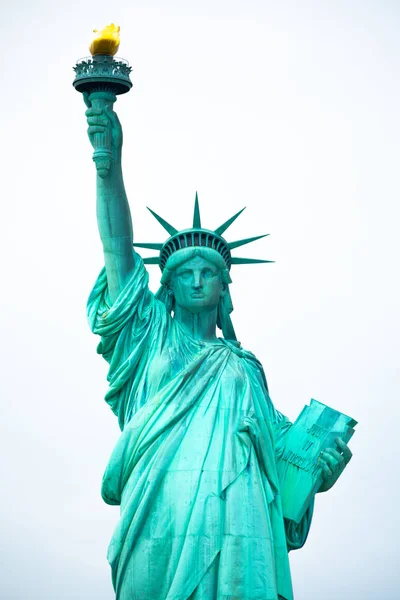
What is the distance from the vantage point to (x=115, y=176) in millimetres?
25891

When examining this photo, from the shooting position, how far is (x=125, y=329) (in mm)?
26203

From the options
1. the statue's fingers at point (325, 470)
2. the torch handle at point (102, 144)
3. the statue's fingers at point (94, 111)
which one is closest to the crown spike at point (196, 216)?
the torch handle at point (102, 144)

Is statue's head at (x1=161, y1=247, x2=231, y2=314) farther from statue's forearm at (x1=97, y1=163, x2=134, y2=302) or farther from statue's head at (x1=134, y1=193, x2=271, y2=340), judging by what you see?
statue's forearm at (x1=97, y1=163, x2=134, y2=302)

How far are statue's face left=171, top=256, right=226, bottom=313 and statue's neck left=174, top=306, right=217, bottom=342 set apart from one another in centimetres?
9

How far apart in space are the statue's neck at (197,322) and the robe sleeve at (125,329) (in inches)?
12.2

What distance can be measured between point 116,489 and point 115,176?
378 centimetres

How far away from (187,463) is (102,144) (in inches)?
158

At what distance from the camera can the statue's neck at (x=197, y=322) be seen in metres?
26.6

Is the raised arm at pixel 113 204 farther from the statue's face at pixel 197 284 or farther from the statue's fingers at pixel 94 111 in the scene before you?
the statue's face at pixel 197 284

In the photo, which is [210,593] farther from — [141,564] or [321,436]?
[321,436]

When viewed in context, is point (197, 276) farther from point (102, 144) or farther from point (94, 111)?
point (94, 111)

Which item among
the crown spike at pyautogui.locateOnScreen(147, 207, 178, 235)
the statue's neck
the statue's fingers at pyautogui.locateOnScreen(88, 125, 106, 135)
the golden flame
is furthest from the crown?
the golden flame

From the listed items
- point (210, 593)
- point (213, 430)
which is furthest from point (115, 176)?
point (210, 593)

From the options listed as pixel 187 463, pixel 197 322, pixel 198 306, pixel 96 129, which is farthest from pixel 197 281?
pixel 187 463
